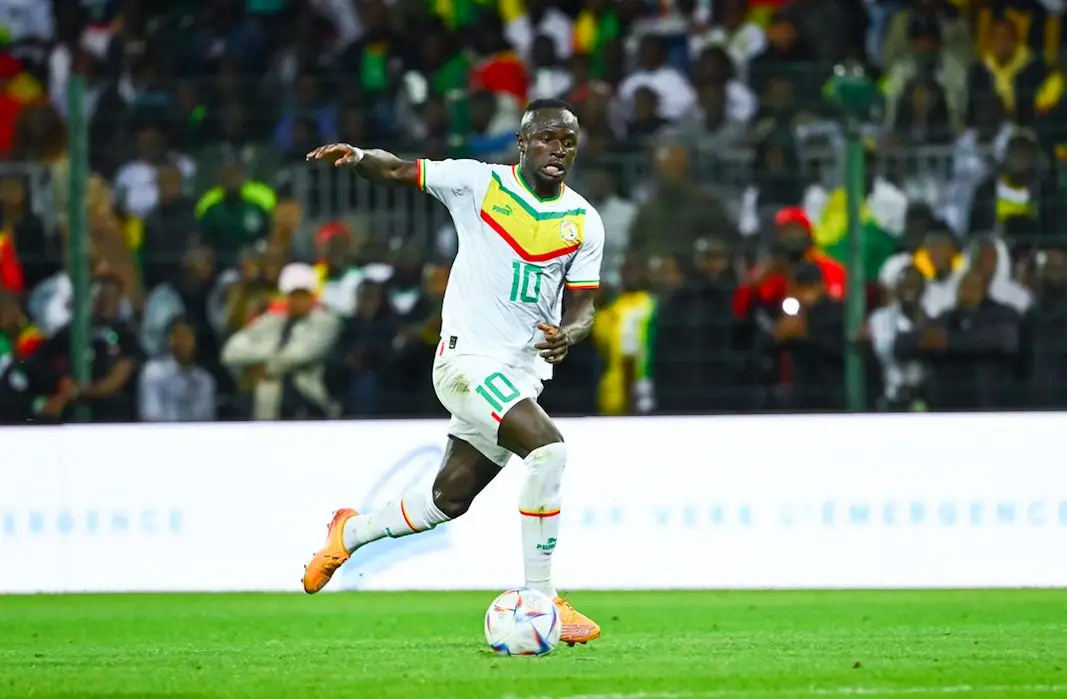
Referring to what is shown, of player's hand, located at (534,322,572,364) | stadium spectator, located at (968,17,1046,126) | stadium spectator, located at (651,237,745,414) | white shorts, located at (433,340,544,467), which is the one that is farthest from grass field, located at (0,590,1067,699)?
stadium spectator, located at (968,17,1046,126)

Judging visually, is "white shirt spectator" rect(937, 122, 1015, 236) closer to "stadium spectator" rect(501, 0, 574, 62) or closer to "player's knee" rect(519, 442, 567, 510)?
"stadium spectator" rect(501, 0, 574, 62)

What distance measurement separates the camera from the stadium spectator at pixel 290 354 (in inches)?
502

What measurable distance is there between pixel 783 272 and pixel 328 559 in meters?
5.09

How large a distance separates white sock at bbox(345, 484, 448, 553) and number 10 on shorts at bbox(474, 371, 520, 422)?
68 cm

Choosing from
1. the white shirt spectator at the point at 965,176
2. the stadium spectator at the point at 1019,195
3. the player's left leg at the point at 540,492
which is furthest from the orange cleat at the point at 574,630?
the white shirt spectator at the point at 965,176

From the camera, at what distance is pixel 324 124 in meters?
14.6

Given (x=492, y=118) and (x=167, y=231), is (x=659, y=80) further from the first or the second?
(x=167, y=231)

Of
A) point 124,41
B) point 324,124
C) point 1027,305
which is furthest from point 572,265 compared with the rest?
point 124,41

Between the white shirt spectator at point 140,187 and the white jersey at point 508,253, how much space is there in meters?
5.65

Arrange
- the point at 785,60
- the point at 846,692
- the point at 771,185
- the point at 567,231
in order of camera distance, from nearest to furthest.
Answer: the point at 846,692 → the point at 567,231 → the point at 771,185 → the point at 785,60

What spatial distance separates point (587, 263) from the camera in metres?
8.46

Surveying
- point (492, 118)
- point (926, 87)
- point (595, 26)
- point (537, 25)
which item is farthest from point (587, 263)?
point (537, 25)

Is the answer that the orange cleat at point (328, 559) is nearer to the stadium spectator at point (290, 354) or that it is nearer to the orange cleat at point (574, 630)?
the orange cleat at point (574, 630)

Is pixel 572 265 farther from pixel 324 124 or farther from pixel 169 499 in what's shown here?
pixel 324 124
